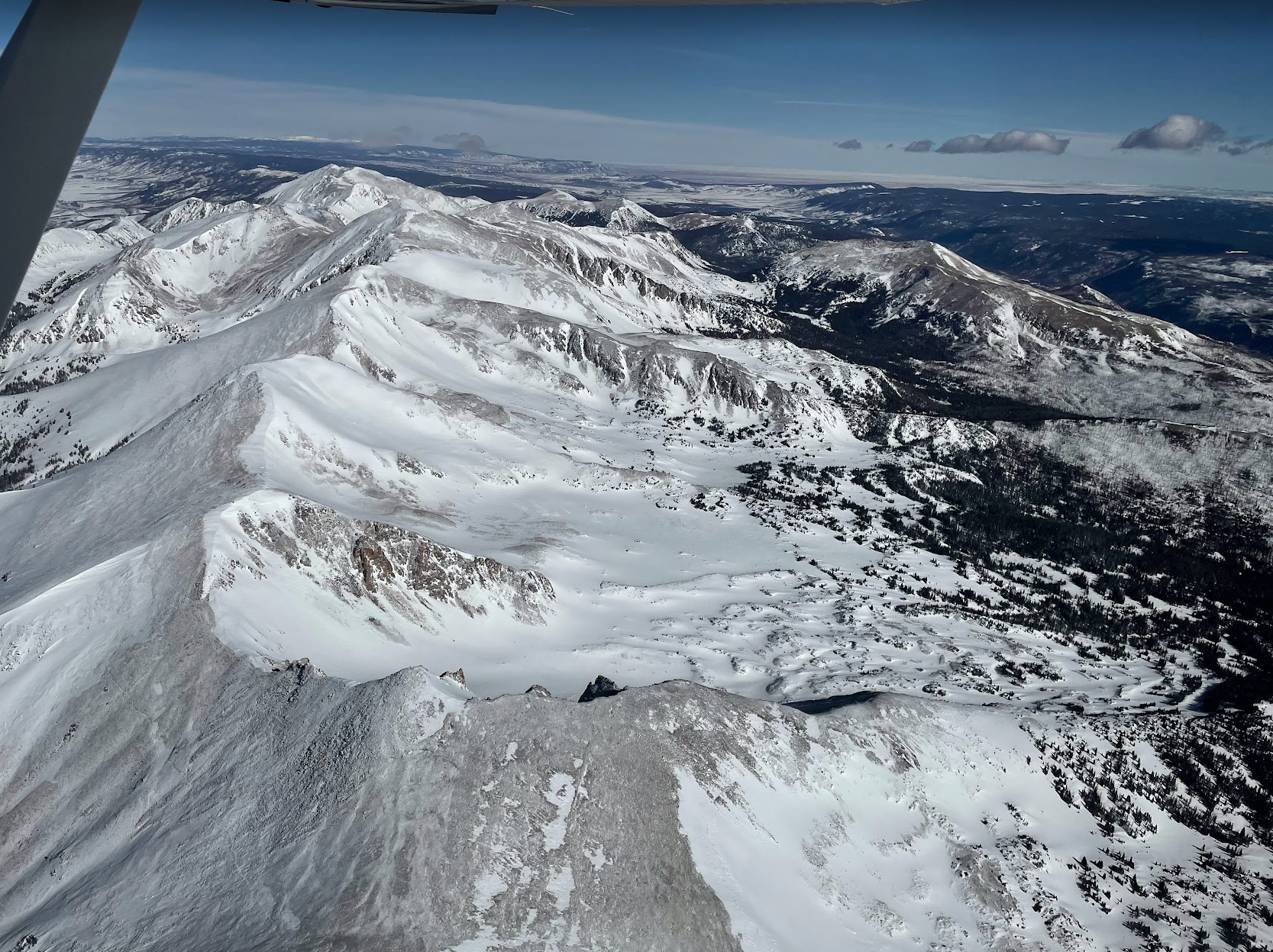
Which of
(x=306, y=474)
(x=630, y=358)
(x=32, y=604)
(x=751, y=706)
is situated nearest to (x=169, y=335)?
(x=630, y=358)

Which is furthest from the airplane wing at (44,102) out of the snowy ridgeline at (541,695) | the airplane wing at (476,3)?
the snowy ridgeline at (541,695)

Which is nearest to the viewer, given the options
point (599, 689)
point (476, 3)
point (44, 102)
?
point (44, 102)

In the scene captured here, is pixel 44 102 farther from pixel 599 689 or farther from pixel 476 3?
pixel 599 689

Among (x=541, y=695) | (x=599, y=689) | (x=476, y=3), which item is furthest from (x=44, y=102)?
(x=599, y=689)

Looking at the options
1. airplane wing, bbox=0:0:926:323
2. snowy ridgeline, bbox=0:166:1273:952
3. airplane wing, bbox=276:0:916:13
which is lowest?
snowy ridgeline, bbox=0:166:1273:952

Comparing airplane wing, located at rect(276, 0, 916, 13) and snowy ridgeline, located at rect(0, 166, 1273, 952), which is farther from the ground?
airplane wing, located at rect(276, 0, 916, 13)

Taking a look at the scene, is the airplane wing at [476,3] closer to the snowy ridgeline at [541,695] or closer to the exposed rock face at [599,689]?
the snowy ridgeline at [541,695]

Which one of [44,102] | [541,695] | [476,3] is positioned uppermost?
[476,3]

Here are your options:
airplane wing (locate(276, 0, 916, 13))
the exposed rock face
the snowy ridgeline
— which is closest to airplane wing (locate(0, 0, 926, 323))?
airplane wing (locate(276, 0, 916, 13))

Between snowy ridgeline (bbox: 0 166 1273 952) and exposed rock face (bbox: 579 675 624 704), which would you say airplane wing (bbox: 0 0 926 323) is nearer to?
snowy ridgeline (bbox: 0 166 1273 952)

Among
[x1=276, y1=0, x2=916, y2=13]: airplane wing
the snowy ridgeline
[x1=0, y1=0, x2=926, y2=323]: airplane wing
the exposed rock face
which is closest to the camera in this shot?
[x1=0, y1=0, x2=926, y2=323]: airplane wing
